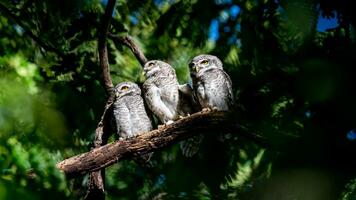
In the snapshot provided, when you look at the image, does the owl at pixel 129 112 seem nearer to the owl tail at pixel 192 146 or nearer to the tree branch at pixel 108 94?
the tree branch at pixel 108 94

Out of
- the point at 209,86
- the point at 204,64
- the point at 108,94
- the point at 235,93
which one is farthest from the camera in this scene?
the point at 108,94

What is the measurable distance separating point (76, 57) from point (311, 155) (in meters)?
4.19

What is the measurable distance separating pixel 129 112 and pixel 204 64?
788 mm

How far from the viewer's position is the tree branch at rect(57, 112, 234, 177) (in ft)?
12.3


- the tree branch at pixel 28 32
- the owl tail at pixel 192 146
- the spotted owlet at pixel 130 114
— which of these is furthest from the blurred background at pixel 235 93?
the spotted owlet at pixel 130 114

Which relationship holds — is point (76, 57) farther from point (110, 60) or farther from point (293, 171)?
point (293, 171)

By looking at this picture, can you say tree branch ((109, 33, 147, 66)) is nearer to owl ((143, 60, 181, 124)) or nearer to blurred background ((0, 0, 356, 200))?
blurred background ((0, 0, 356, 200))

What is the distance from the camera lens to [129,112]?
16.0ft

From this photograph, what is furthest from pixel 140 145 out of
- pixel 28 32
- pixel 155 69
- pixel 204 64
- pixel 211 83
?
pixel 28 32

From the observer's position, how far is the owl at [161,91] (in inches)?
183

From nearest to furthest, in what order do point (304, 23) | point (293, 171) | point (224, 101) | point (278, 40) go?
point (304, 23) < point (293, 171) < point (278, 40) < point (224, 101)

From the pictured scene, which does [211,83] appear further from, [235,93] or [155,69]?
[235,93]

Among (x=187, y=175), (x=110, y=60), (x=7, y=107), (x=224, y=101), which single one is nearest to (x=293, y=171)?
(x=7, y=107)

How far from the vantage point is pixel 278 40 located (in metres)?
3.59
